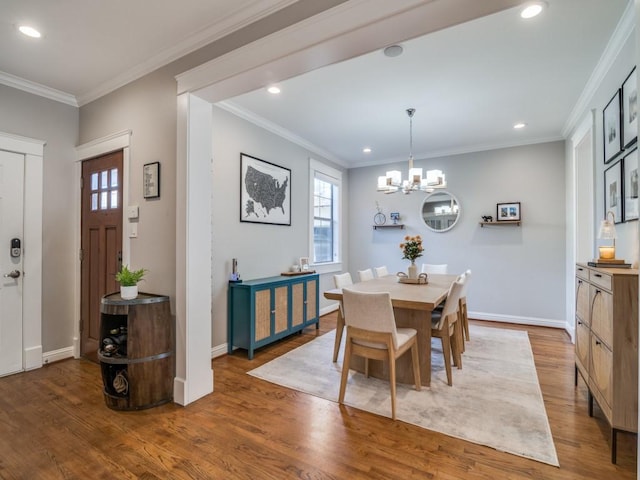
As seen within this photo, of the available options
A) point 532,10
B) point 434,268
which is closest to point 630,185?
point 532,10

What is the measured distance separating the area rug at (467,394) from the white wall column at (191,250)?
0.72 m

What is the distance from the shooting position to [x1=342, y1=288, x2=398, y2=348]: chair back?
2.21 metres

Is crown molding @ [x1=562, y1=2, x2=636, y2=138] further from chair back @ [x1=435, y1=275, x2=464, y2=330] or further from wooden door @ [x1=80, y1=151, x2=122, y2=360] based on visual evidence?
wooden door @ [x1=80, y1=151, x2=122, y2=360]

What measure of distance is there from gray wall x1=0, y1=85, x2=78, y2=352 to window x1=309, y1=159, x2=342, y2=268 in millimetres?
3024

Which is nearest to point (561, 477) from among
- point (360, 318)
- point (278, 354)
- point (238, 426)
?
point (360, 318)

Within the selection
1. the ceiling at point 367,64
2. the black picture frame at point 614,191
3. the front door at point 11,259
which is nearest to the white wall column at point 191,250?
the ceiling at point 367,64

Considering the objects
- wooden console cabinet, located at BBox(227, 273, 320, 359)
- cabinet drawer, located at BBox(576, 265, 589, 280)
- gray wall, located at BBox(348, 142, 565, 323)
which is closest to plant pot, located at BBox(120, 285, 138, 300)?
wooden console cabinet, located at BBox(227, 273, 320, 359)

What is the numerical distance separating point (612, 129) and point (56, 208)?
5.14 meters

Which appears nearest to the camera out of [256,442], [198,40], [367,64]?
[256,442]

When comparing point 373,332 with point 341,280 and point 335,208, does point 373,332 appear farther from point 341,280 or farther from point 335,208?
point 335,208

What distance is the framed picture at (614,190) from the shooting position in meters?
2.38

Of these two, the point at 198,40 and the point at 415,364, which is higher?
the point at 198,40

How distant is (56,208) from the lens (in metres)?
3.19

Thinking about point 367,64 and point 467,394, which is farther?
point 367,64
